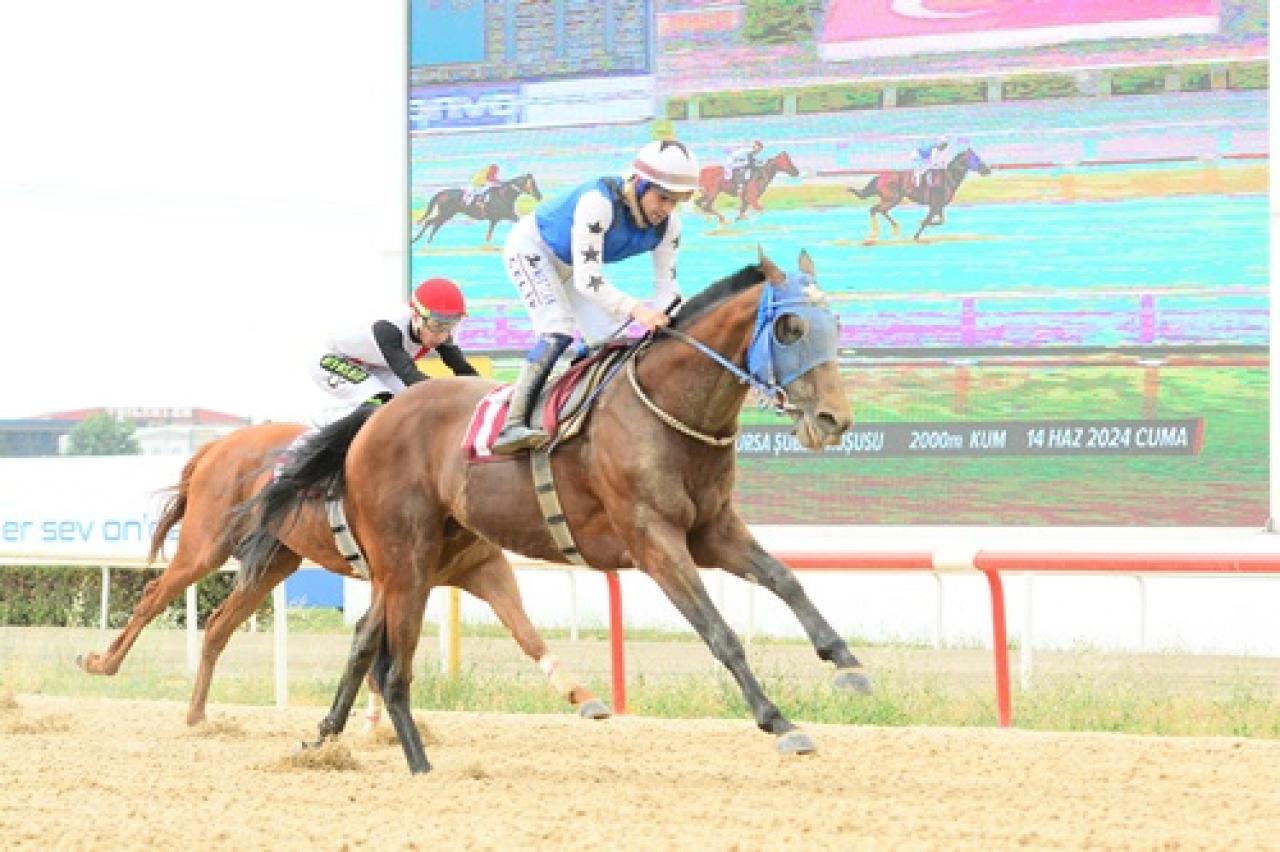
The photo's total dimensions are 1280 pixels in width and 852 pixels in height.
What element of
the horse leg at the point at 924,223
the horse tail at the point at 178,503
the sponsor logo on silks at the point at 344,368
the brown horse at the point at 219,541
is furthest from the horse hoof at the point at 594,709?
the horse leg at the point at 924,223

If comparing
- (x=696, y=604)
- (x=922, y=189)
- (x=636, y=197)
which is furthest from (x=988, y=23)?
(x=696, y=604)

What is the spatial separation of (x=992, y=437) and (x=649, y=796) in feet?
26.9

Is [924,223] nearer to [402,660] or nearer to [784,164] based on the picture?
[784,164]

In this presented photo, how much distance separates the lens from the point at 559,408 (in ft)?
23.1

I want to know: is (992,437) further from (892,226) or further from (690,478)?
(690,478)

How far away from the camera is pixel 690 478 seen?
667 centimetres

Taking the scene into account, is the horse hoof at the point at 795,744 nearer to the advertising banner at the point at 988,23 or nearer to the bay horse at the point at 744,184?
the advertising banner at the point at 988,23

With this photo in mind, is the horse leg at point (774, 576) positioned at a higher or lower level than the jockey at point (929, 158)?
lower

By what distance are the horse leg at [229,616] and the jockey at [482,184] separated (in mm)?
7111

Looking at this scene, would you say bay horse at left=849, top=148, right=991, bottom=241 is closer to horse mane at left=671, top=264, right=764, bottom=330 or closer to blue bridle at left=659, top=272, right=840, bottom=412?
horse mane at left=671, top=264, right=764, bottom=330

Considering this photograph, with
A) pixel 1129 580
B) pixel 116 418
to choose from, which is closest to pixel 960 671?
pixel 1129 580

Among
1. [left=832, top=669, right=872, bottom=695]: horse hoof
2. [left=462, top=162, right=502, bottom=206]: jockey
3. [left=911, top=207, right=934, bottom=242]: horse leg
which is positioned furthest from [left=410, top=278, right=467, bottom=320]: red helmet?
[left=462, top=162, right=502, bottom=206]: jockey

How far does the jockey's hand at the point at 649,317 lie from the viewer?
682cm

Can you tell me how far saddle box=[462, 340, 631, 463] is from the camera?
699 centimetres
